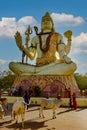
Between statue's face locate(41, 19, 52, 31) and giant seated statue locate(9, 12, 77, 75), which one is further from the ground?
statue's face locate(41, 19, 52, 31)

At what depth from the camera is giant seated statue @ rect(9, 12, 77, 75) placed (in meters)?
20.2

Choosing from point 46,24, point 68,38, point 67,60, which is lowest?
point 67,60

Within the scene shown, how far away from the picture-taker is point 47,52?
860 inches

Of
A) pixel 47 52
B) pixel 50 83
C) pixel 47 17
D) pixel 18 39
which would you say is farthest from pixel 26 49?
pixel 50 83

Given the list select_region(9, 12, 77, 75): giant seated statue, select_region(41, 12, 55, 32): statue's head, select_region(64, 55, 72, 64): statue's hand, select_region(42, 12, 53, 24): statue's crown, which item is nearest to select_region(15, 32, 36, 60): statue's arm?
select_region(9, 12, 77, 75): giant seated statue

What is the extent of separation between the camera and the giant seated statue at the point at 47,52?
66.4 ft

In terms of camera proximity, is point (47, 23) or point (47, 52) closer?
point (47, 52)

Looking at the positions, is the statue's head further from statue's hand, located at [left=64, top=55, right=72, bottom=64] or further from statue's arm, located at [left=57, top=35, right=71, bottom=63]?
statue's hand, located at [left=64, top=55, right=72, bottom=64]

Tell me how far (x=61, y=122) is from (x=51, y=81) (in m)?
8.95

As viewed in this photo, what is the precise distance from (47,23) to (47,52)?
2.44 m

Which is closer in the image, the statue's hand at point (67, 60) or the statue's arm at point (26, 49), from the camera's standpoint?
the statue's hand at point (67, 60)

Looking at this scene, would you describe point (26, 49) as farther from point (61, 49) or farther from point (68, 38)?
point (68, 38)

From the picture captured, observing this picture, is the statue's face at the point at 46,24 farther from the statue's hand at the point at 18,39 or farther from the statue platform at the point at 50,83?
the statue platform at the point at 50,83

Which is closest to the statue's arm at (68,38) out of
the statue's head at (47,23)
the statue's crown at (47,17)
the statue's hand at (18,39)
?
the statue's head at (47,23)
